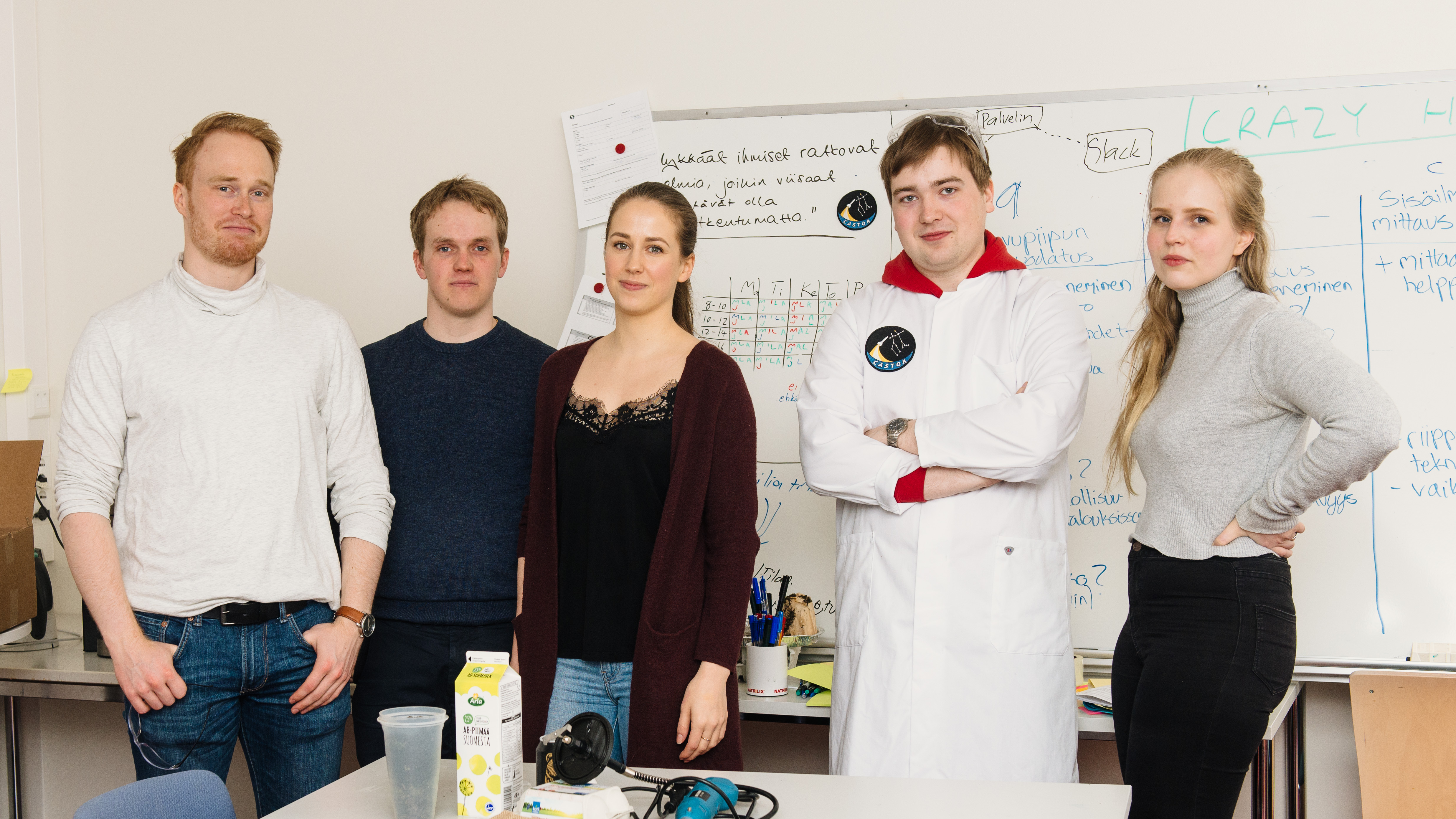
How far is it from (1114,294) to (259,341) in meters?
1.96

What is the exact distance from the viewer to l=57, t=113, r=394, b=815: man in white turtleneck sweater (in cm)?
188

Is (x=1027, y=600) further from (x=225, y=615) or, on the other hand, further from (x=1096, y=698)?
(x=225, y=615)

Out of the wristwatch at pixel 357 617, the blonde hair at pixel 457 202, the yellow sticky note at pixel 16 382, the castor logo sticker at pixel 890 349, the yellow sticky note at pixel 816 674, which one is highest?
the blonde hair at pixel 457 202

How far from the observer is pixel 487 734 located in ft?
4.19

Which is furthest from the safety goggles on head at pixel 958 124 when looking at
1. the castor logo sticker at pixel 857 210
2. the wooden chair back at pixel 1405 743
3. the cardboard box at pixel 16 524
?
the cardboard box at pixel 16 524

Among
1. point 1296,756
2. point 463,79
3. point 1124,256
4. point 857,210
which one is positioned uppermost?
point 463,79

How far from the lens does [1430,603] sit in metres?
2.42

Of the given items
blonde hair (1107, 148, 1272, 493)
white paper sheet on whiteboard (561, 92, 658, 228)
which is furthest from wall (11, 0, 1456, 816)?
blonde hair (1107, 148, 1272, 493)

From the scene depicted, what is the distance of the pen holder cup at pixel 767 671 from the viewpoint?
2.41 meters

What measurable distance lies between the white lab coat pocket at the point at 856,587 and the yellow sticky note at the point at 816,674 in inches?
16.0

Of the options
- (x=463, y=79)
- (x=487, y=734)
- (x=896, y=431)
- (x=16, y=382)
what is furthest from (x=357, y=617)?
(x=16, y=382)

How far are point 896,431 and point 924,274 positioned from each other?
1.10 ft

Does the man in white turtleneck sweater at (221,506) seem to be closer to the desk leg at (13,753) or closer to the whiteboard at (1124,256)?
the whiteboard at (1124,256)

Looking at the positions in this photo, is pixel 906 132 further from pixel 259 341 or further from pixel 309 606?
pixel 309 606
